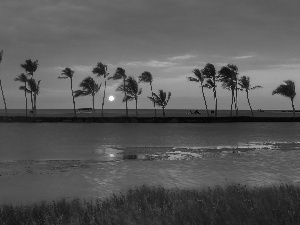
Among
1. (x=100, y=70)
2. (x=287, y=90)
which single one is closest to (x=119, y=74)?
(x=100, y=70)

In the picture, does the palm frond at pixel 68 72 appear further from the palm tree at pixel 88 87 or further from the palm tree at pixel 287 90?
the palm tree at pixel 287 90

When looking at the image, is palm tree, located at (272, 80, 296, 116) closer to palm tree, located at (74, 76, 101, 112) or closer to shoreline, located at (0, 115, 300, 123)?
shoreline, located at (0, 115, 300, 123)

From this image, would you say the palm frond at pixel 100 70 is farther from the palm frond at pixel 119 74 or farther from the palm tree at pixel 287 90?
the palm tree at pixel 287 90

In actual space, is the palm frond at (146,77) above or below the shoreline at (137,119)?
above

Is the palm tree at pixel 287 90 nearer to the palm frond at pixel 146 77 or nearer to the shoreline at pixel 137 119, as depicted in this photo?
the shoreline at pixel 137 119

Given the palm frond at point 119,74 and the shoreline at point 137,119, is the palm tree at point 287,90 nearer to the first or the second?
the shoreline at point 137,119

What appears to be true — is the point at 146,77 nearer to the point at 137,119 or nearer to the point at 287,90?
the point at 137,119

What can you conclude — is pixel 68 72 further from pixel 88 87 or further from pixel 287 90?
pixel 287 90

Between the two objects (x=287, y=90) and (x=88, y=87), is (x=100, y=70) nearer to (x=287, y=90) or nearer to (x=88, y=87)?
(x=88, y=87)

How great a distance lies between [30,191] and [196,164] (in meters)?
11.5

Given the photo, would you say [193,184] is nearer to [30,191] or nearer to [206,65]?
[30,191]

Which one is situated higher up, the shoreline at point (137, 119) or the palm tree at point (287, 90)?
the palm tree at point (287, 90)

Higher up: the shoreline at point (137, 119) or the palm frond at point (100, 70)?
the palm frond at point (100, 70)

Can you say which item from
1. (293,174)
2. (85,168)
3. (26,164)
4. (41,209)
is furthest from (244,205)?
(26,164)
